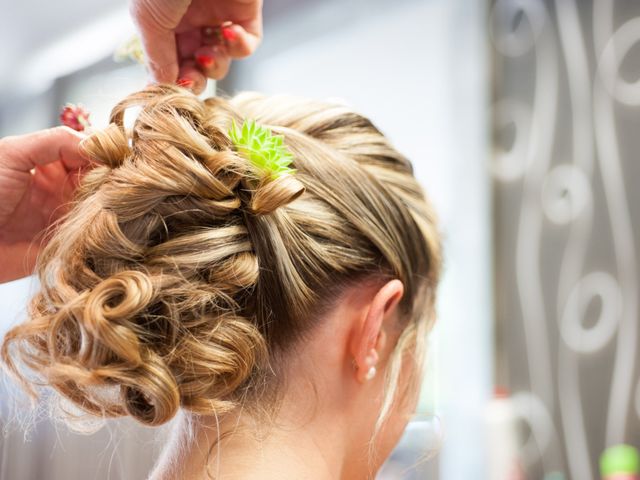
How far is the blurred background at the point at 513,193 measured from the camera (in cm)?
190

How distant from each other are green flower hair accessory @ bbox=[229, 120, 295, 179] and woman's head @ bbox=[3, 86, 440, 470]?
0.01 m

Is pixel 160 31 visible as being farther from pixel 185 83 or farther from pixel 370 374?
pixel 370 374

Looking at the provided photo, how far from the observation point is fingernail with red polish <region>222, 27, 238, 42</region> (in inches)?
41.3

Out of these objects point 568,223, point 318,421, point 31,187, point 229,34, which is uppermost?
point 229,34

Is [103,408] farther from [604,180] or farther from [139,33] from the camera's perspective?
[604,180]

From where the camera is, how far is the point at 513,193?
2115 millimetres

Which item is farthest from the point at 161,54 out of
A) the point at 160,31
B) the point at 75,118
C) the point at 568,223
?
the point at 568,223

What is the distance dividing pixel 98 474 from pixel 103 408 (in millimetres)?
298

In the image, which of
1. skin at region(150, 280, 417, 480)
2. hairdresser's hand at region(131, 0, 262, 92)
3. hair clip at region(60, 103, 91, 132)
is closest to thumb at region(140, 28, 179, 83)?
hairdresser's hand at region(131, 0, 262, 92)

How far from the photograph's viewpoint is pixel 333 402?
92 centimetres

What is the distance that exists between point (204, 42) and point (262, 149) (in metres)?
0.30

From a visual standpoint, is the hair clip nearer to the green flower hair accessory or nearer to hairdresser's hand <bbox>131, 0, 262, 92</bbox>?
hairdresser's hand <bbox>131, 0, 262, 92</bbox>

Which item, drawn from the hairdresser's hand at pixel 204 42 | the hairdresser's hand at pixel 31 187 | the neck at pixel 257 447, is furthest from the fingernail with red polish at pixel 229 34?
the neck at pixel 257 447

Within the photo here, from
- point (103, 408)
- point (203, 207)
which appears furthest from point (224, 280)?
point (103, 408)
